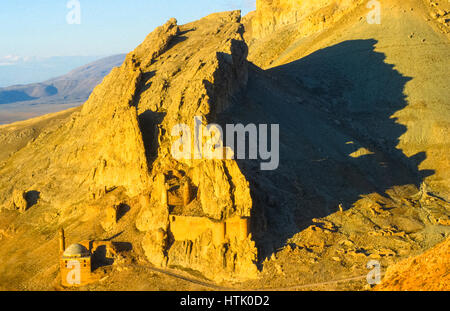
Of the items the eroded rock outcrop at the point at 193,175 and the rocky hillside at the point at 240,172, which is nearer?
the eroded rock outcrop at the point at 193,175

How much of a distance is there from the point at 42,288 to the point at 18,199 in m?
17.4

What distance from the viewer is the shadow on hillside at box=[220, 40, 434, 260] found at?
49656 millimetres

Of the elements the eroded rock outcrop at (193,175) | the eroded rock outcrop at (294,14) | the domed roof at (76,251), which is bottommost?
the domed roof at (76,251)

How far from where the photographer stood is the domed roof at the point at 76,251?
4184 centimetres

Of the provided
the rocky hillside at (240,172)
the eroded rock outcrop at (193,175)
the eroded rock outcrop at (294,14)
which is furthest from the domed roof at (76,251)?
the eroded rock outcrop at (294,14)

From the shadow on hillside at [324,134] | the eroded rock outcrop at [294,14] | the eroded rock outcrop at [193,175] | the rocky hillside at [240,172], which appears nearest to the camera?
the eroded rock outcrop at [193,175]

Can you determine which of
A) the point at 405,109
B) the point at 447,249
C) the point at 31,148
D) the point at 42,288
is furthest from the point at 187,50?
the point at 447,249

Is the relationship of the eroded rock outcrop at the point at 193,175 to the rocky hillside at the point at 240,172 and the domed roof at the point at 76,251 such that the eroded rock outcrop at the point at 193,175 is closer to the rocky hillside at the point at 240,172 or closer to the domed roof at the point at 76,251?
the rocky hillside at the point at 240,172

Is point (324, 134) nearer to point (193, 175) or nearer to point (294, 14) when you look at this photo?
point (193, 175)
